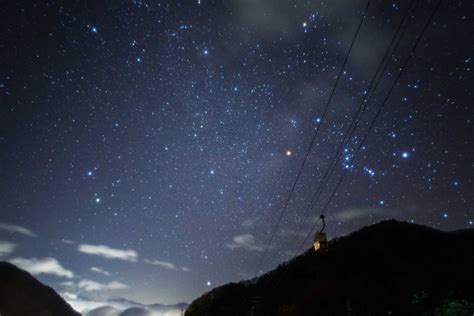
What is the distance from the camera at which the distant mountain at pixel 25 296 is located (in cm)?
10819

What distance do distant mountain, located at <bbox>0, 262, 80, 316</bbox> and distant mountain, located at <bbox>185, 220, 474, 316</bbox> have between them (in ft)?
301

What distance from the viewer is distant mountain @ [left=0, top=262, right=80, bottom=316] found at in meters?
108

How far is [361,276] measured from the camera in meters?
36.0

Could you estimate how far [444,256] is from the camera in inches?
1486

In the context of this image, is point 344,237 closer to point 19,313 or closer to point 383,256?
point 383,256

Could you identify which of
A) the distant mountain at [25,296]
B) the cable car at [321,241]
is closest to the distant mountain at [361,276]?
the cable car at [321,241]

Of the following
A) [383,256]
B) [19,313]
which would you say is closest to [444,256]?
[383,256]

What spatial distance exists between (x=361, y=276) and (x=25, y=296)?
411ft

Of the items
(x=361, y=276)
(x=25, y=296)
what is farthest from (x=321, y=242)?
(x=25, y=296)

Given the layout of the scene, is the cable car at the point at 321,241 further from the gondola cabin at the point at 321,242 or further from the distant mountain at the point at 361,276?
the distant mountain at the point at 361,276

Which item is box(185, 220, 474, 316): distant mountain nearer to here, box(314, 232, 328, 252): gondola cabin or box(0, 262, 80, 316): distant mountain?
box(314, 232, 328, 252): gondola cabin

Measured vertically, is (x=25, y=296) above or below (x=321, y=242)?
above

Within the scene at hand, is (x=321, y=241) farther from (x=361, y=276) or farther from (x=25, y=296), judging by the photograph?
(x=25, y=296)

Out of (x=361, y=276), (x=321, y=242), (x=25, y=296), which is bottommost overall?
(x=361, y=276)
